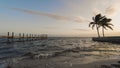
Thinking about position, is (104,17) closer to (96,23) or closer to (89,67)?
(96,23)

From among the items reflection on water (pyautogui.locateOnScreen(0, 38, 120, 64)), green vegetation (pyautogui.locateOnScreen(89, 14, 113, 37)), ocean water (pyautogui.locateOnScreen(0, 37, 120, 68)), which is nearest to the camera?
ocean water (pyautogui.locateOnScreen(0, 37, 120, 68))

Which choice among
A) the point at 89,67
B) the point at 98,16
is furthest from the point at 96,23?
the point at 89,67

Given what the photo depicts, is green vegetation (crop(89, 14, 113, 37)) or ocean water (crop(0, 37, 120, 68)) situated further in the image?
green vegetation (crop(89, 14, 113, 37))

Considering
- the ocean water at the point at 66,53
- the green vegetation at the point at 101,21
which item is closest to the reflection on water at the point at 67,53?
the ocean water at the point at 66,53

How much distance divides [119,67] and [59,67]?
3654 mm

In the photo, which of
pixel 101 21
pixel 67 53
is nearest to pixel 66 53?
pixel 67 53

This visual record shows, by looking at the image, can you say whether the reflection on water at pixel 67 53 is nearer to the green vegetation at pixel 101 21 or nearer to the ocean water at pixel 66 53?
the ocean water at pixel 66 53

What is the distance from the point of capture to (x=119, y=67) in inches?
321

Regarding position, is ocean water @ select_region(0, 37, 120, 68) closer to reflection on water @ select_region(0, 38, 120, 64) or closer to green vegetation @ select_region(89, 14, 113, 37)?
reflection on water @ select_region(0, 38, 120, 64)

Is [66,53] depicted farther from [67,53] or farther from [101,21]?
[101,21]

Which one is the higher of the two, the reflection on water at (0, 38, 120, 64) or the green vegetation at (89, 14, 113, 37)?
the green vegetation at (89, 14, 113, 37)

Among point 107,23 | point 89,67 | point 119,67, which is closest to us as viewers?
point 119,67

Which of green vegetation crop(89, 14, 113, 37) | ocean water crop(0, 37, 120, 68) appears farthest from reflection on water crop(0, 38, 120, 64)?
green vegetation crop(89, 14, 113, 37)

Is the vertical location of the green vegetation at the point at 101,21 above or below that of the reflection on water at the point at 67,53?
above
